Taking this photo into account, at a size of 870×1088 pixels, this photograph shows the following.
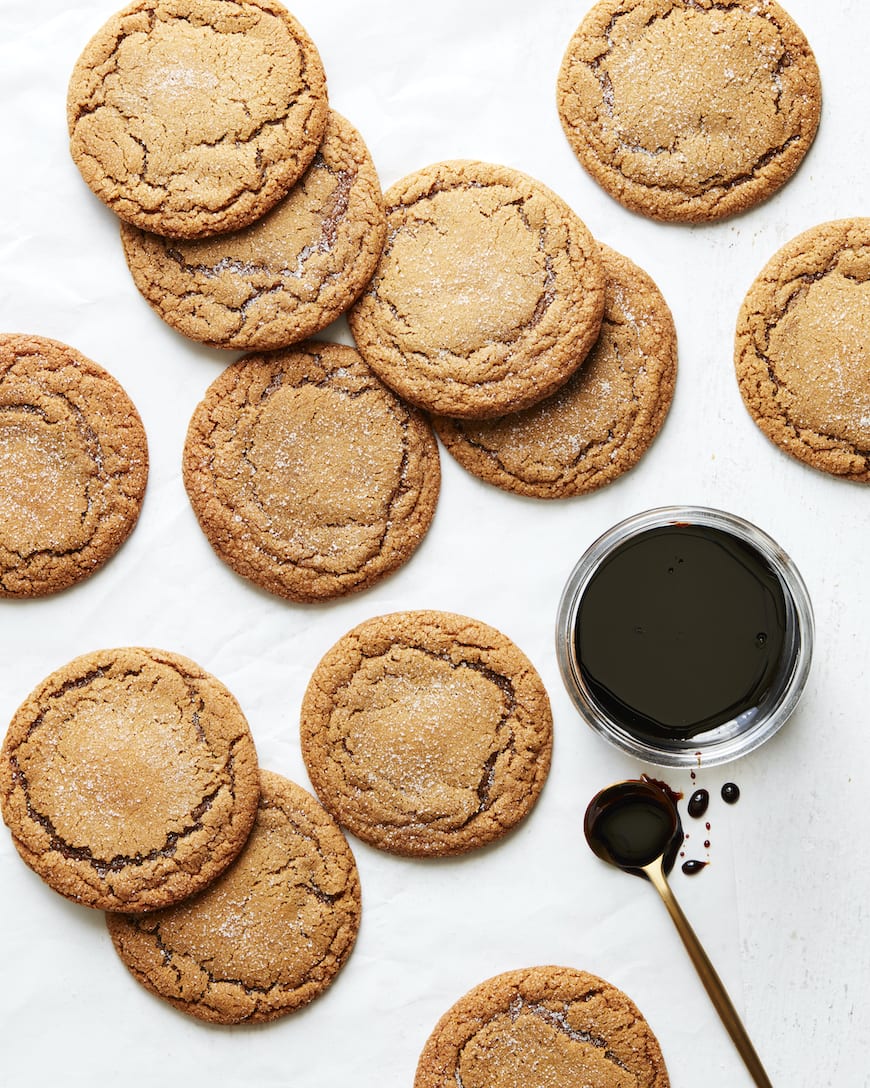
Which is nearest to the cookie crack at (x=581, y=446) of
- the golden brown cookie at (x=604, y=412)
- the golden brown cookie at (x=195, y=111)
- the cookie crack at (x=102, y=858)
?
the golden brown cookie at (x=604, y=412)

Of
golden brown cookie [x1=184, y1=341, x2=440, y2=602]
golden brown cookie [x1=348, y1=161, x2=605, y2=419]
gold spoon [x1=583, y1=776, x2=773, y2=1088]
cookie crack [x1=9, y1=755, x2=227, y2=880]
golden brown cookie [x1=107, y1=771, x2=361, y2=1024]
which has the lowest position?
golden brown cookie [x1=107, y1=771, x2=361, y2=1024]

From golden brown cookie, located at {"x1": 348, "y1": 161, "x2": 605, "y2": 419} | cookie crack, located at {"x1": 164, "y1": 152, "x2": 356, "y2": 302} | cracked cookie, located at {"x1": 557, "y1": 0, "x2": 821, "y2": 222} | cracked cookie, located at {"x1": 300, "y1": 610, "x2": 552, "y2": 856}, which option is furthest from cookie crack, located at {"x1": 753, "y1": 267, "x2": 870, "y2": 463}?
cookie crack, located at {"x1": 164, "y1": 152, "x2": 356, "y2": 302}

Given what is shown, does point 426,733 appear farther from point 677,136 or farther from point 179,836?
point 677,136

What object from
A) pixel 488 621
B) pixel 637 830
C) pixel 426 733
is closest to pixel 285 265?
pixel 488 621

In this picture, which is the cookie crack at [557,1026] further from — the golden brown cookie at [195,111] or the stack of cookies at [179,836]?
the golden brown cookie at [195,111]

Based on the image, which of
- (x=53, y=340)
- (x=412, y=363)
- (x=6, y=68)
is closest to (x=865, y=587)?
(x=412, y=363)

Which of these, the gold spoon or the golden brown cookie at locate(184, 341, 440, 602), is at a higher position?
the golden brown cookie at locate(184, 341, 440, 602)

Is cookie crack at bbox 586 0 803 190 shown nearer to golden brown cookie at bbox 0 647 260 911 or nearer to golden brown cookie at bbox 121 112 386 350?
golden brown cookie at bbox 121 112 386 350
